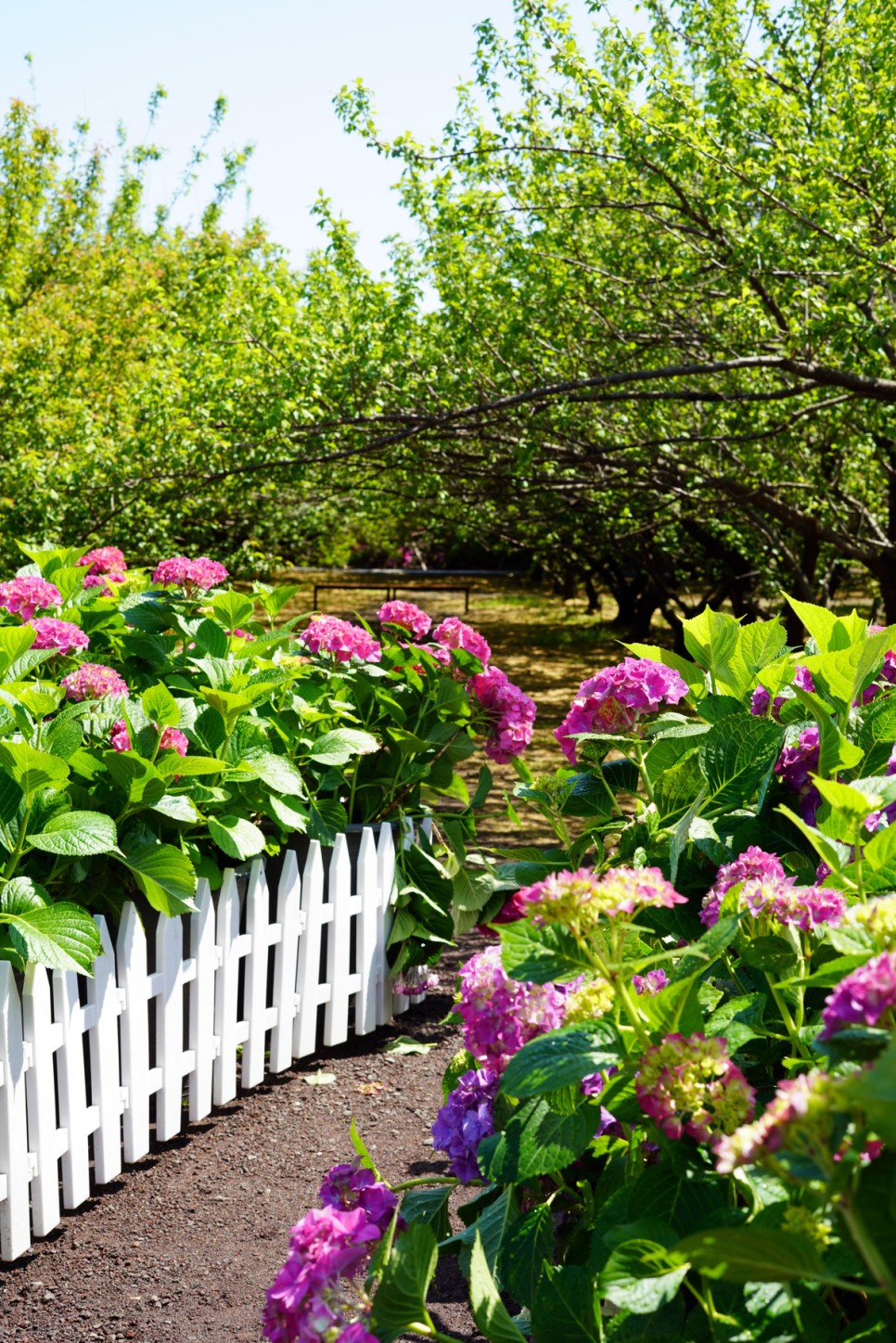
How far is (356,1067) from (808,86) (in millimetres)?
7379

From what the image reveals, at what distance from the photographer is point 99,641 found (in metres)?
4.22

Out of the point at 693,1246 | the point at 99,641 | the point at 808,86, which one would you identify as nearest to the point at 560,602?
the point at 808,86

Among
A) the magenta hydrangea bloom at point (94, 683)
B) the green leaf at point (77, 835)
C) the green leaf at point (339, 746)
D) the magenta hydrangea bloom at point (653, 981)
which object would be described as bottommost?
the green leaf at point (77, 835)

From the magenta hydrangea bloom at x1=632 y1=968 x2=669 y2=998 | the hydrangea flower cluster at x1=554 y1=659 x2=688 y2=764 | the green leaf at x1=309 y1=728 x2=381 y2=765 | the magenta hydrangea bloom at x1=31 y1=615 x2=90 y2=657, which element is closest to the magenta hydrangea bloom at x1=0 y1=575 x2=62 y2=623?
the magenta hydrangea bloom at x1=31 y1=615 x2=90 y2=657

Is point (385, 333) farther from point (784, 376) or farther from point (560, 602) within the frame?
point (560, 602)

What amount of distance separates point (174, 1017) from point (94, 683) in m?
1.03

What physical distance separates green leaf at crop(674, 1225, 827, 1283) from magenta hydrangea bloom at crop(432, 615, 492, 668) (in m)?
3.78

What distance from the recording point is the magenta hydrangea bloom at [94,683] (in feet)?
11.4

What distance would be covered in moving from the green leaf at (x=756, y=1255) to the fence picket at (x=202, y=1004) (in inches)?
116

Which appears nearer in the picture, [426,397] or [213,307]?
[426,397]

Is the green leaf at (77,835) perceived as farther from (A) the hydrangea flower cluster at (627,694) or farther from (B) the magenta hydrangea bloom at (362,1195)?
(B) the magenta hydrangea bloom at (362,1195)

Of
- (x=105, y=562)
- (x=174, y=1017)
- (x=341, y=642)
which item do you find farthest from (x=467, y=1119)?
(x=105, y=562)

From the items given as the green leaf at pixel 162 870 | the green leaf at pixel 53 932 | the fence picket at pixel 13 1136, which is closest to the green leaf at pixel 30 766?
the green leaf at pixel 53 932

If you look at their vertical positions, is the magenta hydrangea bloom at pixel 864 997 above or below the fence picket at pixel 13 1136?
above
